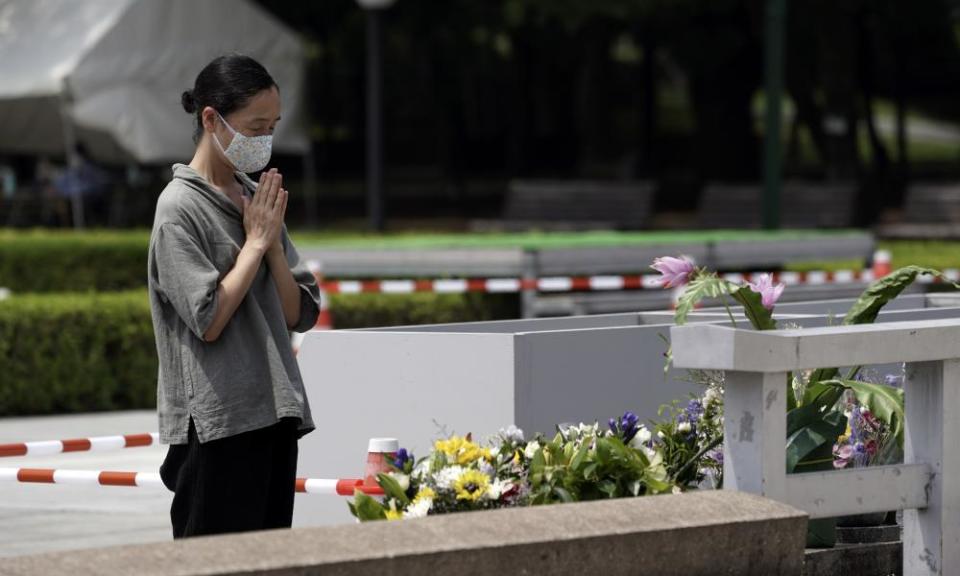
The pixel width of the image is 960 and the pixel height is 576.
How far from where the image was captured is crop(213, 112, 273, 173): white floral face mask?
4.52 meters

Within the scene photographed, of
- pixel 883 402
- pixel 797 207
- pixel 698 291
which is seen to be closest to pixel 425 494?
pixel 698 291

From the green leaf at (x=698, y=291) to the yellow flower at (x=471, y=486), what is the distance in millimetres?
626

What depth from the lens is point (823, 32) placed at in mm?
30250

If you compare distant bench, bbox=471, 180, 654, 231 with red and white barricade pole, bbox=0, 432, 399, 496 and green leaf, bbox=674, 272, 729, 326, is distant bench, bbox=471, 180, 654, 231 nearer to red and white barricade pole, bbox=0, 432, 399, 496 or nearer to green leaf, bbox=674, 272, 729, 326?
red and white barricade pole, bbox=0, 432, 399, 496

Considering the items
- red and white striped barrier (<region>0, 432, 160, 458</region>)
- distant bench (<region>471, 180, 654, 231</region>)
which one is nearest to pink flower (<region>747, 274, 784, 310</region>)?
red and white striped barrier (<region>0, 432, 160, 458</region>)

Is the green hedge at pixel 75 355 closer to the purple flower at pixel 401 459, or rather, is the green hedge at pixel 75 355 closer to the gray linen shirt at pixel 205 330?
the purple flower at pixel 401 459

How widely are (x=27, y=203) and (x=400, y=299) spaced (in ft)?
58.8

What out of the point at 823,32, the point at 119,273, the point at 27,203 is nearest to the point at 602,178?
the point at 823,32

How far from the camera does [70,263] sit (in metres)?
17.0

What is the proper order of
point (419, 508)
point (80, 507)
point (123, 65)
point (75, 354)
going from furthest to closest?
point (123, 65) → point (75, 354) → point (80, 507) → point (419, 508)

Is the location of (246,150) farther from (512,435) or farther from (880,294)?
(880,294)

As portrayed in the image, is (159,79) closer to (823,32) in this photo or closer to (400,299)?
(823,32)

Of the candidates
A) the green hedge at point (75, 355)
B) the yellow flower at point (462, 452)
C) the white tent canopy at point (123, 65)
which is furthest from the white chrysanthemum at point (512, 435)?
the white tent canopy at point (123, 65)

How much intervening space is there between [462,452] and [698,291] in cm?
73
